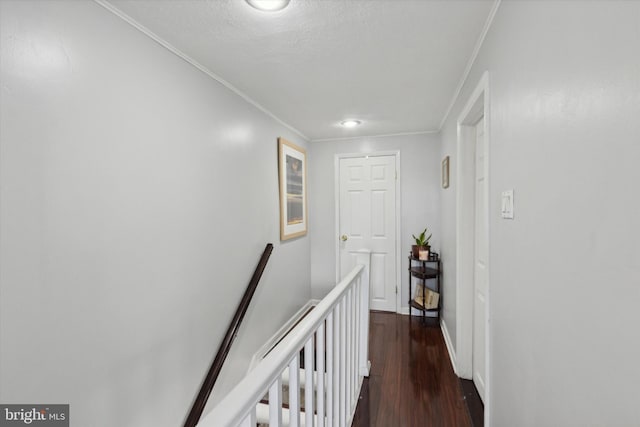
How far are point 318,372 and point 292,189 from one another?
7.69 ft

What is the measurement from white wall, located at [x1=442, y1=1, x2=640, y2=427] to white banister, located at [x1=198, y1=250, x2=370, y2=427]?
0.74 m

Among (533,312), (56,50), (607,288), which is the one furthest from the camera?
(56,50)

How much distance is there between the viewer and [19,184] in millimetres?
1010

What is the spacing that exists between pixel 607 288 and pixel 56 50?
6.08 ft

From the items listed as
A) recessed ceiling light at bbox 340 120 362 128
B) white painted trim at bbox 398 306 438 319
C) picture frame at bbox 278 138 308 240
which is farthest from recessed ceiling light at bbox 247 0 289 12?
white painted trim at bbox 398 306 438 319

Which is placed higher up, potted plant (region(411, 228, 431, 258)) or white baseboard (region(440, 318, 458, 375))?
potted plant (region(411, 228, 431, 258))

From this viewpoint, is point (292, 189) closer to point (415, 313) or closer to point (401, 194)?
point (401, 194)

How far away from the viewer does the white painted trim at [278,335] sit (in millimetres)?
2540

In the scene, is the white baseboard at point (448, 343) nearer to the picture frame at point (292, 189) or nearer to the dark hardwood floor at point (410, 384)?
the dark hardwood floor at point (410, 384)

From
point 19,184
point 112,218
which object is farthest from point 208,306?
point 19,184

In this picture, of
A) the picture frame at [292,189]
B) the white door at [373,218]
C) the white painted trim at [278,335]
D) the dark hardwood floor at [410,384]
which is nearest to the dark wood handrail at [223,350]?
the white painted trim at [278,335]

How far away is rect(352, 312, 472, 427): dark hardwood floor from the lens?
190 centimetres

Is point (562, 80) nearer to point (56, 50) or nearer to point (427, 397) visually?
point (56, 50)

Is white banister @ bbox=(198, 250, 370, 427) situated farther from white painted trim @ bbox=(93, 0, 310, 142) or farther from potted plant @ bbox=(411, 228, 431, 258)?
white painted trim @ bbox=(93, 0, 310, 142)
